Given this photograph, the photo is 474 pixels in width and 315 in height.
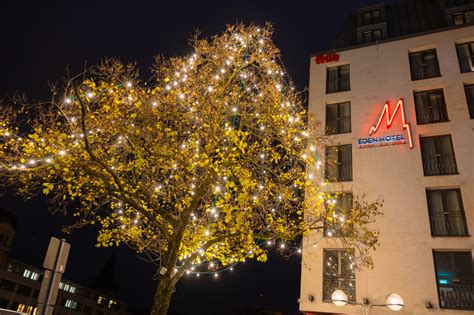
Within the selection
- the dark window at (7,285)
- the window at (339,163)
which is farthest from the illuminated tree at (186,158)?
the dark window at (7,285)

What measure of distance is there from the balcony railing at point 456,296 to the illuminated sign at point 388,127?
6959 millimetres

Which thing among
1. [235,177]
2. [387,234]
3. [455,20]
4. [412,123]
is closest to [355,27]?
[455,20]

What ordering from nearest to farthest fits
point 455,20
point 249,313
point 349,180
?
point 349,180 < point 455,20 < point 249,313

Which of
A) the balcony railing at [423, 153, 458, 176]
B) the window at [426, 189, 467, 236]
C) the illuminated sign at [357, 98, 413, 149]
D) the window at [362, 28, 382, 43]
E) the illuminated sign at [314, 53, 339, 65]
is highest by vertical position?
the window at [362, 28, 382, 43]

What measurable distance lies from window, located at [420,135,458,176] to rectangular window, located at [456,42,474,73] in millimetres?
4312

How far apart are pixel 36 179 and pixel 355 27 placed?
2203 cm

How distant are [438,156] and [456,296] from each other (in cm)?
659

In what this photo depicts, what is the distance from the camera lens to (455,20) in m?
22.1

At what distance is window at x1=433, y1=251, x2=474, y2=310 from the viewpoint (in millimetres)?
14977

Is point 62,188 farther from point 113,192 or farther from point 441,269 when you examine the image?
point 441,269

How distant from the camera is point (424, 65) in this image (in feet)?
68.8

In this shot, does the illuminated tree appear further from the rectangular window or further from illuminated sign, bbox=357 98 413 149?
the rectangular window

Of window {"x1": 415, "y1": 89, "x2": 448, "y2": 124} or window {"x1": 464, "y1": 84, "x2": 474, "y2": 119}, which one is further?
window {"x1": 415, "y1": 89, "x2": 448, "y2": 124}

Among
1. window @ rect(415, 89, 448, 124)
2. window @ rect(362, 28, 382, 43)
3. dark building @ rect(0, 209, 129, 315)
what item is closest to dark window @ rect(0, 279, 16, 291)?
dark building @ rect(0, 209, 129, 315)
